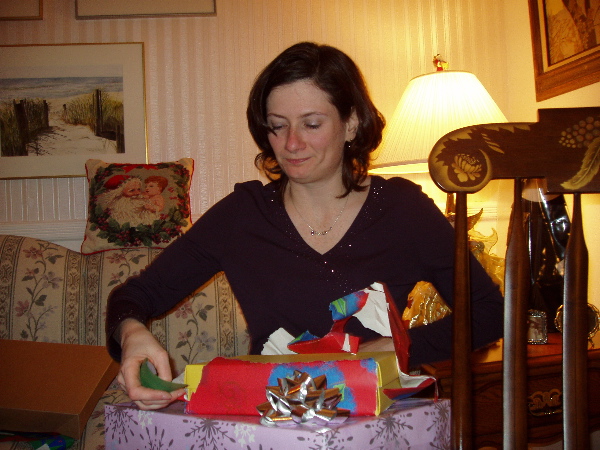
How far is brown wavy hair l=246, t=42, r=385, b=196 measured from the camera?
43.3 inches

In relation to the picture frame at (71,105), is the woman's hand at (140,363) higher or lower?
lower

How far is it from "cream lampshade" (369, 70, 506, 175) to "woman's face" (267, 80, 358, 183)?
0.60 metres

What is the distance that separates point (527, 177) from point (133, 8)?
196cm

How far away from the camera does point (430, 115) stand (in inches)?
66.8

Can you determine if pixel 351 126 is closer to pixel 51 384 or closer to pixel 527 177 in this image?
pixel 527 177

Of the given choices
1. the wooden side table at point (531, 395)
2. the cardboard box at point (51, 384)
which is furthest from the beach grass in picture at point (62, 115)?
the wooden side table at point (531, 395)

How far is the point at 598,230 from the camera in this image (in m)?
1.81

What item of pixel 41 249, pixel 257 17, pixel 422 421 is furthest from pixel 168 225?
pixel 422 421

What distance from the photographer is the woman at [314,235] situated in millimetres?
1009

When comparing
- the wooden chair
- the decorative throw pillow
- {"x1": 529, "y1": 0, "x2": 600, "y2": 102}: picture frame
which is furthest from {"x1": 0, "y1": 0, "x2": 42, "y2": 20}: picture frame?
the wooden chair

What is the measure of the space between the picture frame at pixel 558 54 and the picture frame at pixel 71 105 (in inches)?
61.0

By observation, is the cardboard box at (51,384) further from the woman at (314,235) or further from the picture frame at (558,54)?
the picture frame at (558,54)

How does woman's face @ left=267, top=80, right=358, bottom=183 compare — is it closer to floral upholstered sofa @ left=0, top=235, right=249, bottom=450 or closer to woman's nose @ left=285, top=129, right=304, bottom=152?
woman's nose @ left=285, top=129, right=304, bottom=152

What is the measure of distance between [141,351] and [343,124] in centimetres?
65
